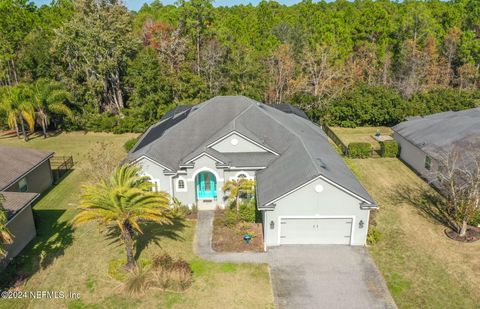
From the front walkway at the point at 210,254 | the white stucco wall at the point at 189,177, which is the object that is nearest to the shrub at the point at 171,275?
the front walkway at the point at 210,254

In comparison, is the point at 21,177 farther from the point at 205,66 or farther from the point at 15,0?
the point at 15,0

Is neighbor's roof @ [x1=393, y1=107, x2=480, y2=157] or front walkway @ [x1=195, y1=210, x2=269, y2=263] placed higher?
neighbor's roof @ [x1=393, y1=107, x2=480, y2=157]

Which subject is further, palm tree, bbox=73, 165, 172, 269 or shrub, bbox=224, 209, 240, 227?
shrub, bbox=224, 209, 240, 227

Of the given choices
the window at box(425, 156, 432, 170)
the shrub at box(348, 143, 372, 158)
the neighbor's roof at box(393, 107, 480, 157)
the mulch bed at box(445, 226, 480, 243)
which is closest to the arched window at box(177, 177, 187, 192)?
the mulch bed at box(445, 226, 480, 243)

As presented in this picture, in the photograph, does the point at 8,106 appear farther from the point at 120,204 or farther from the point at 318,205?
→ the point at 318,205

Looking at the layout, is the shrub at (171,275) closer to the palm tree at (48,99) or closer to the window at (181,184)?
the window at (181,184)

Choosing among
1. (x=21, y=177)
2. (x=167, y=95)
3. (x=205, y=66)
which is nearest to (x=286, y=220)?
(x=21, y=177)

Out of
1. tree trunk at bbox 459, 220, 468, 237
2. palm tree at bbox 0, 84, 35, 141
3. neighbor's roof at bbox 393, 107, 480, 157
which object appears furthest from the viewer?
palm tree at bbox 0, 84, 35, 141

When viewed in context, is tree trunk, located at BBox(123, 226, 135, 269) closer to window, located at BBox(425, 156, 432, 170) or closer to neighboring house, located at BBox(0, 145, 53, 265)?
neighboring house, located at BBox(0, 145, 53, 265)
